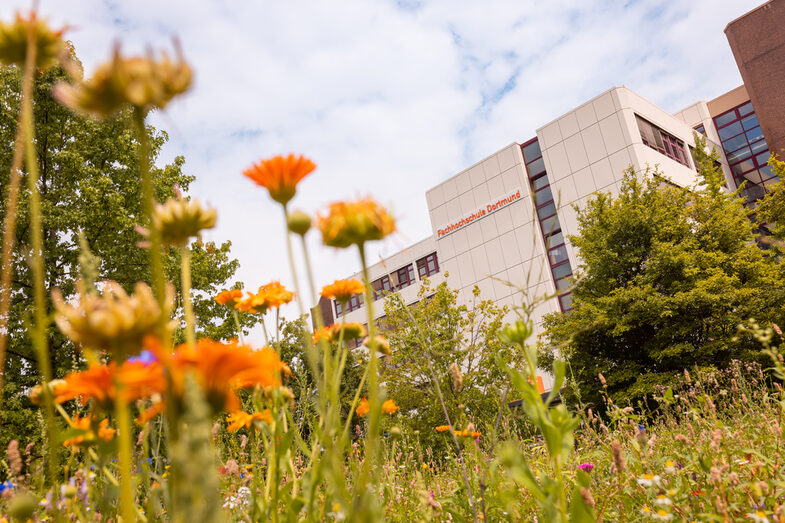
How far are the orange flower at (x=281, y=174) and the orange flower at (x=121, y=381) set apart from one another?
0.51 m

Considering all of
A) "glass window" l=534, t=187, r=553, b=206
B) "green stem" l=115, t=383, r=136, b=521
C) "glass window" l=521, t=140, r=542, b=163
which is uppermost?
"glass window" l=521, t=140, r=542, b=163

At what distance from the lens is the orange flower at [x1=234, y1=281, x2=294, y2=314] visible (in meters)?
1.63

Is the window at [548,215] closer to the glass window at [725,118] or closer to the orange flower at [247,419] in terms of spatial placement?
the glass window at [725,118]

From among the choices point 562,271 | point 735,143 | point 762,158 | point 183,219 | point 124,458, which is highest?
point 735,143

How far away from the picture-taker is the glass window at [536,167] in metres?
25.7

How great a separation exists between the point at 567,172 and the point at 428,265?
10994mm

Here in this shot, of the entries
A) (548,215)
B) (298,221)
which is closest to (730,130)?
(548,215)

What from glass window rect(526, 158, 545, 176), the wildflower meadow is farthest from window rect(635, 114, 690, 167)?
the wildflower meadow

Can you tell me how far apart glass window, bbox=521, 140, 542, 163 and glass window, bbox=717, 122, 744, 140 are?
12.1m

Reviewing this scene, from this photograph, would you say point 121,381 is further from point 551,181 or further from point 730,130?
point 730,130

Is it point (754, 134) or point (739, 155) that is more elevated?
point (754, 134)

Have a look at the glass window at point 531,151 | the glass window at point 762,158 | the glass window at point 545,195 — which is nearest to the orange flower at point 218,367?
the glass window at point 545,195

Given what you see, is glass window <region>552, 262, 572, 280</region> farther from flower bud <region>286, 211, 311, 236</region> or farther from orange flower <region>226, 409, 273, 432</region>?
flower bud <region>286, 211, 311, 236</region>

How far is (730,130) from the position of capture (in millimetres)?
28797
